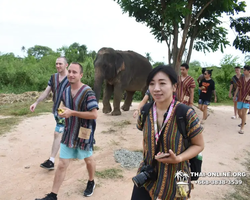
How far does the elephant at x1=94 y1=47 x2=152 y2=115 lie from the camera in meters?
7.72

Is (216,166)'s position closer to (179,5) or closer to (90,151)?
(90,151)

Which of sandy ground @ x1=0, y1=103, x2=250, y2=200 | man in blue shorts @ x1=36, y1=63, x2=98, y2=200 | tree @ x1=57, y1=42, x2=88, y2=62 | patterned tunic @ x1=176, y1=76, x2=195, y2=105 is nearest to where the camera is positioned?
man in blue shorts @ x1=36, y1=63, x2=98, y2=200

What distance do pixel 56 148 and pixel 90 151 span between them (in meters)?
1.12

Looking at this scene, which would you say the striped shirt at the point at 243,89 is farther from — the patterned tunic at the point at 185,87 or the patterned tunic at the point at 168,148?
the patterned tunic at the point at 168,148

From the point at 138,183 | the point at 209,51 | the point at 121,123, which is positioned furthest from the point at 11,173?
the point at 209,51

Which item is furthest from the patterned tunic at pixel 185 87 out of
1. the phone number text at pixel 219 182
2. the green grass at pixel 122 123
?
the phone number text at pixel 219 182

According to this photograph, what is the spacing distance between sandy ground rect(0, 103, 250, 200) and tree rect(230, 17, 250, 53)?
10.3ft

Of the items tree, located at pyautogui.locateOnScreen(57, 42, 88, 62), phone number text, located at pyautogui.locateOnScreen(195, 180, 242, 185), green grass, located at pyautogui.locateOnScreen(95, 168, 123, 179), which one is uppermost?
tree, located at pyautogui.locateOnScreen(57, 42, 88, 62)

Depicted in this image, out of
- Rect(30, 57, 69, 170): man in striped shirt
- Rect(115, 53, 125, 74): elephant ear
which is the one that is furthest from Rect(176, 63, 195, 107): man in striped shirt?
Rect(30, 57, 69, 170): man in striped shirt

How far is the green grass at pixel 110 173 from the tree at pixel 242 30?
24.5ft

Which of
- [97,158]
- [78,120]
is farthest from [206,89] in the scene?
[78,120]

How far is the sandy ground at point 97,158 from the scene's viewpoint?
332 centimetres

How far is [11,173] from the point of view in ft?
12.5

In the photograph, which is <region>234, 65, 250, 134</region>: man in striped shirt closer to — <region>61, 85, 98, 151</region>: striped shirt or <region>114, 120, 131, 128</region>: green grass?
<region>114, 120, 131, 128</region>: green grass
